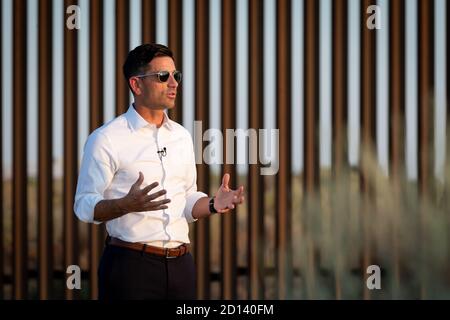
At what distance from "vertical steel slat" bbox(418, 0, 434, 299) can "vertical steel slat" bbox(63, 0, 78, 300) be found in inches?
71.1

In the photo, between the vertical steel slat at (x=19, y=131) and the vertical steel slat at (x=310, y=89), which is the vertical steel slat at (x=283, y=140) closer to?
the vertical steel slat at (x=310, y=89)

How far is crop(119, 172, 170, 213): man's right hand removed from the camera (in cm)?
243

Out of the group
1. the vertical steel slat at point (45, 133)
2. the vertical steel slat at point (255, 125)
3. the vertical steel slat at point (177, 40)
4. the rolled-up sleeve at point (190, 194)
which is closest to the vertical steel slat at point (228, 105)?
the vertical steel slat at point (255, 125)

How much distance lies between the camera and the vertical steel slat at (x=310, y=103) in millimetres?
4113

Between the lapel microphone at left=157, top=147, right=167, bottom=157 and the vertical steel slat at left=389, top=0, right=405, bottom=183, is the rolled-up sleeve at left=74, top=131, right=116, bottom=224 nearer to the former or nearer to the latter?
the lapel microphone at left=157, top=147, right=167, bottom=157

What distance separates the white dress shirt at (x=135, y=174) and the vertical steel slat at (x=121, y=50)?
1334 mm

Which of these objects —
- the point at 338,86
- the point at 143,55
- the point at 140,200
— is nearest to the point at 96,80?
the point at 338,86

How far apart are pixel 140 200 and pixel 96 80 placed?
1821 millimetres

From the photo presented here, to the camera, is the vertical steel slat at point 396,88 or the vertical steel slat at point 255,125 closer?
the vertical steel slat at point 255,125

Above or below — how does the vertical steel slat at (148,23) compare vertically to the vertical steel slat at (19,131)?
above

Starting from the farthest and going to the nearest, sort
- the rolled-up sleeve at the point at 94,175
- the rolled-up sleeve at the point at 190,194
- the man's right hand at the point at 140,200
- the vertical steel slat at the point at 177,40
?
the vertical steel slat at the point at 177,40 → the rolled-up sleeve at the point at 190,194 → the rolled-up sleeve at the point at 94,175 → the man's right hand at the point at 140,200

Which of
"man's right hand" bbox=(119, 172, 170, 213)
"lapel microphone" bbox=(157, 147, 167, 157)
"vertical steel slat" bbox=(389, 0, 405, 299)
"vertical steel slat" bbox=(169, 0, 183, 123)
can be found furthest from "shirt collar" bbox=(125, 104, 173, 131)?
"vertical steel slat" bbox=(389, 0, 405, 299)

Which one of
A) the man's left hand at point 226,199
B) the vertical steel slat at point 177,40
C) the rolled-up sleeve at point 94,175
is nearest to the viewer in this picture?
the rolled-up sleeve at point 94,175

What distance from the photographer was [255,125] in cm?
406
